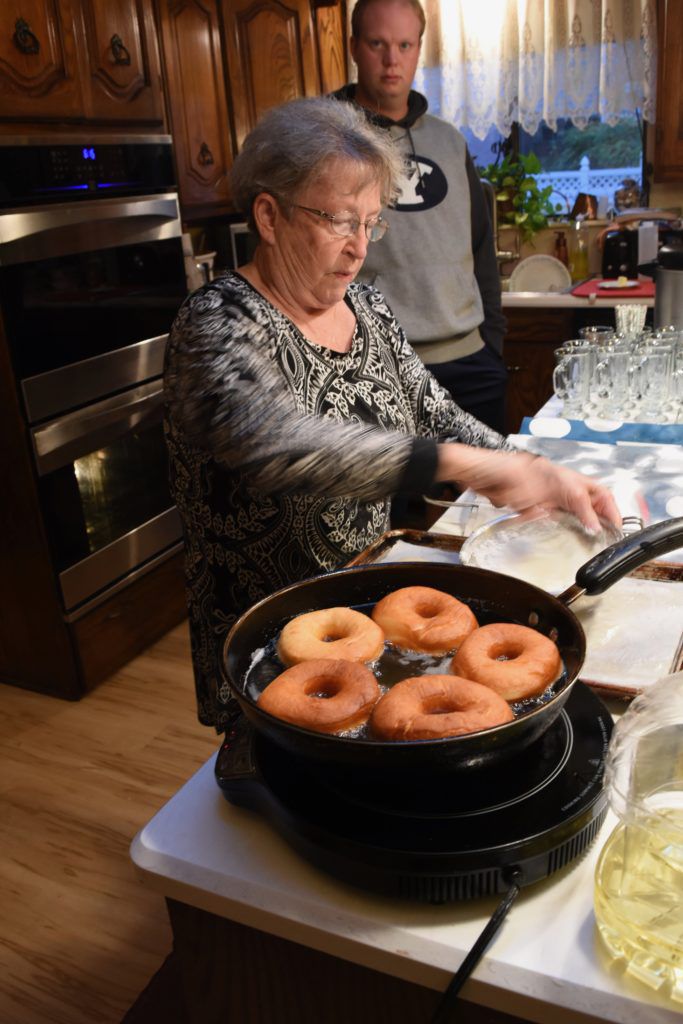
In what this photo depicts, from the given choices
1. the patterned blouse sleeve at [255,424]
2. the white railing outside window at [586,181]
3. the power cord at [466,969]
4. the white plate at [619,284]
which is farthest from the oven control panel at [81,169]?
the white railing outside window at [586,181]

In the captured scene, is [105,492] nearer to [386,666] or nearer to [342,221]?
[342,221]

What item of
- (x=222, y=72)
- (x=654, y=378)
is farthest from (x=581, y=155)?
(x=654, y=378)

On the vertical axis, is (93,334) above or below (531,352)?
above

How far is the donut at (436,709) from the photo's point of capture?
0.66 metres

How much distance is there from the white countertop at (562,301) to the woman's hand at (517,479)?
102 inches

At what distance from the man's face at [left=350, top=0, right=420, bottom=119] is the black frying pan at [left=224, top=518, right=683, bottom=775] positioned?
5.99 feet

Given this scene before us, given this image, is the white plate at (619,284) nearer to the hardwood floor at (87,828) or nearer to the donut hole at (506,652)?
the hardwood floor at (87,828)

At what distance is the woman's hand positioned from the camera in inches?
41.8

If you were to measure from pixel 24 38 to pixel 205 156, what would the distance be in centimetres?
96

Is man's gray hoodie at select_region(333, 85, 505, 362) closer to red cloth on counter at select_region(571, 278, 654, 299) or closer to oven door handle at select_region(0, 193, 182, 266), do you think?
oven door handle at select_region(0, 193, 182, 266)

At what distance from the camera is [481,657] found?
0.77m

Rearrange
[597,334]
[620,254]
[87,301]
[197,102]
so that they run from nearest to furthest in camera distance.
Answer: [597,334] < [87,301] < [197,102] < [620,254]

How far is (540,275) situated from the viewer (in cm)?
409

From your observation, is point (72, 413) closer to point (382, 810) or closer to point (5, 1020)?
point (5, 1020)
